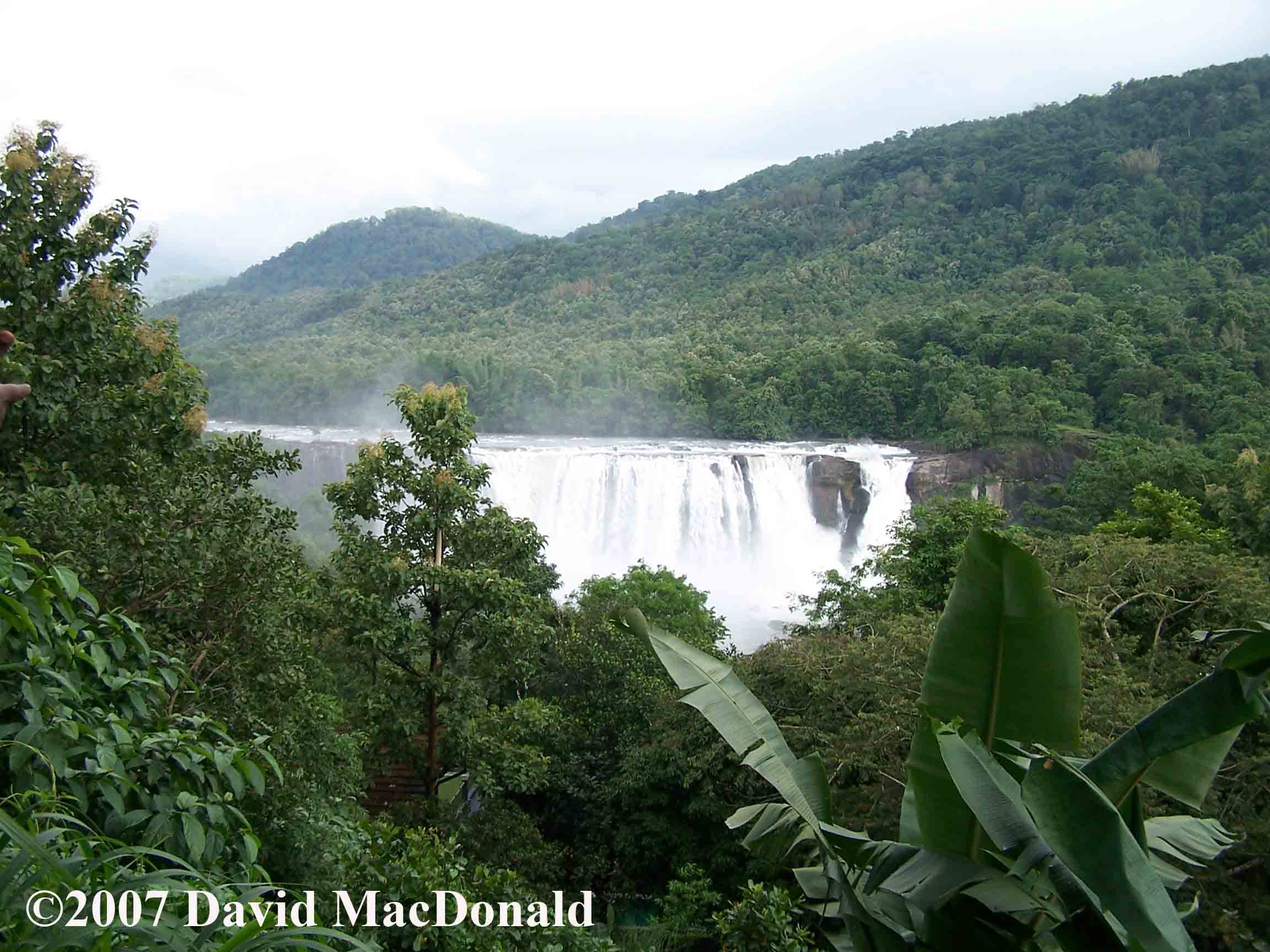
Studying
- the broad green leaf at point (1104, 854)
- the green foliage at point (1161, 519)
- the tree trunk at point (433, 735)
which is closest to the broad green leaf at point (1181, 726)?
the broad green leaf at point (1104, 854)

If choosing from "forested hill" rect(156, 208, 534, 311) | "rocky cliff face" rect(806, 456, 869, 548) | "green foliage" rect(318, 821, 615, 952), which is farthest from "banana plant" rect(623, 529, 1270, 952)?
"forested hill" rect(156, 208, 534, 311)

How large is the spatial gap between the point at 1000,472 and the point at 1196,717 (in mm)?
23860

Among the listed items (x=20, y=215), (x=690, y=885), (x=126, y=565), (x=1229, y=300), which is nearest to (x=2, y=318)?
(x=20, y=215)

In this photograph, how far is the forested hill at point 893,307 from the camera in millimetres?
28219

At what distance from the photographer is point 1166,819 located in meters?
1.96

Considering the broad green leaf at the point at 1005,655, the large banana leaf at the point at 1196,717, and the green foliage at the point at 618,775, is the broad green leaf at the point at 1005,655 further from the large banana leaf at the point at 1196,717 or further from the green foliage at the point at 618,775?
the green foliage at the point at 618,775

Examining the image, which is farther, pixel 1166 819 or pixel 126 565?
pixel 126 565

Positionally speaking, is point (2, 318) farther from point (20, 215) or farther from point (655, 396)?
point (655, 396)

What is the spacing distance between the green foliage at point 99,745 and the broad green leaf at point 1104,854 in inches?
56.0

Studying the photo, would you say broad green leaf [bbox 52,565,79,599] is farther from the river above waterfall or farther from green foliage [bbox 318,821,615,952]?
the river above waterfall

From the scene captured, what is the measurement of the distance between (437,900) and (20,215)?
16.7ft

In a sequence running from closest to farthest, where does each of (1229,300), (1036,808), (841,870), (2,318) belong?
1. (1036,808)
2. (841,870)
3. (2,318)
4. (1229,300)

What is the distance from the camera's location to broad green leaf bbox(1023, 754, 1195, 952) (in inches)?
53.9

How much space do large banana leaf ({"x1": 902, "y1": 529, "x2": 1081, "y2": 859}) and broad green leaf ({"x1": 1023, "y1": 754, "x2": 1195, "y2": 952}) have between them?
0.30 m
